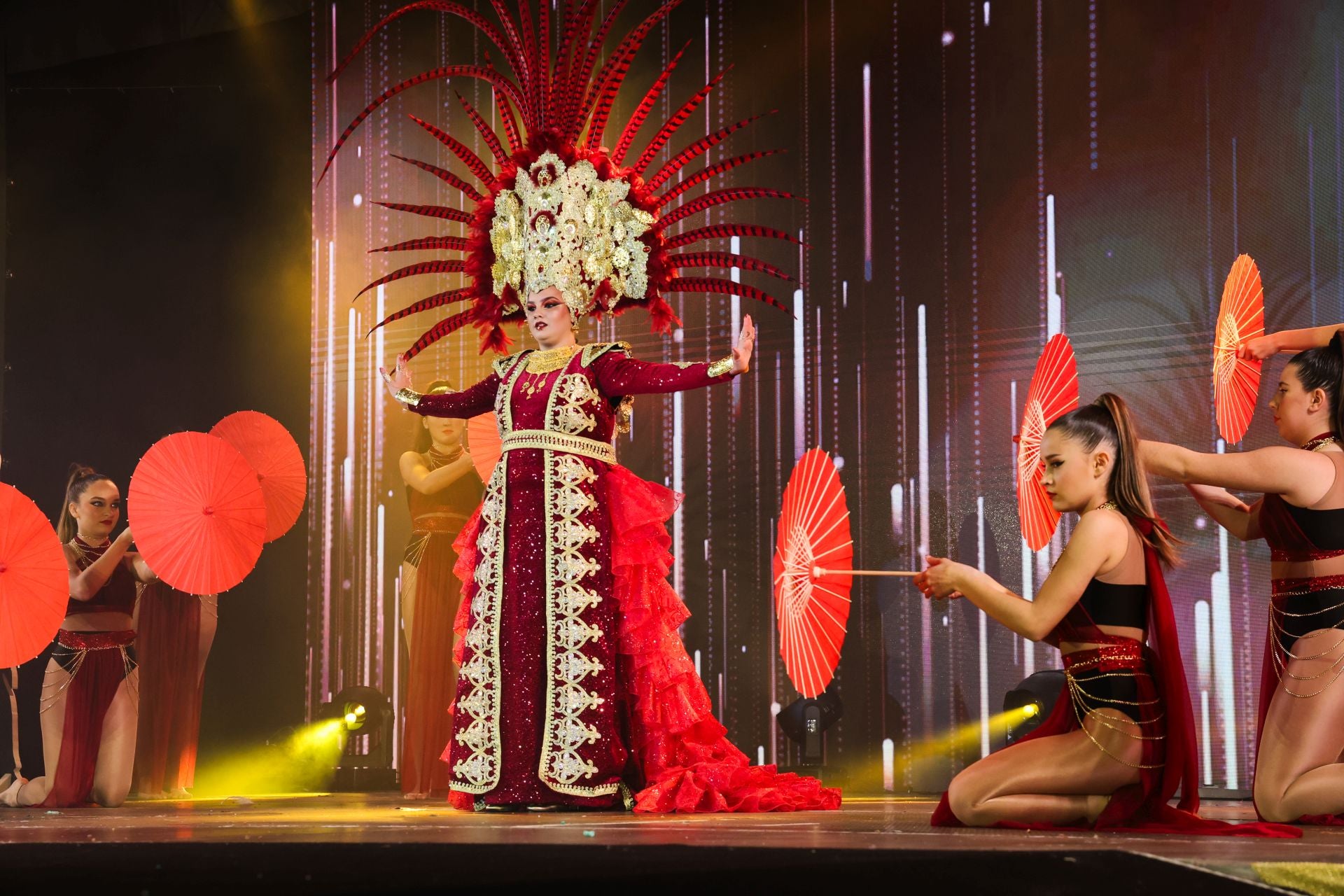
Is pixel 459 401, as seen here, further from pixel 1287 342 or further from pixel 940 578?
pixel 1287 342

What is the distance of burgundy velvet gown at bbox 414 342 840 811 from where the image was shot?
3.92 metres

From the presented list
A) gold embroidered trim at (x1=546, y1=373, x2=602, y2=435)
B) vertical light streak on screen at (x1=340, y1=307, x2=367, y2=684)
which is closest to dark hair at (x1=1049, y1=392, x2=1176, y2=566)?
gold embroidered trim at (x1=546, y1=373, x2=602, y2=435)

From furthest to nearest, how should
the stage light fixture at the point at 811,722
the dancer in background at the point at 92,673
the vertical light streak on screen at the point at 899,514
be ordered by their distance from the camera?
the vertical light streak on screen at the point at 899,514
the stage light fixture at the point at 811,722
the dancer in background at the point at 92,673

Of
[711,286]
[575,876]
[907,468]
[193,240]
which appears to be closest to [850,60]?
[907,468]

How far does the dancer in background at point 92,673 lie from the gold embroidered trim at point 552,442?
2.11 metres

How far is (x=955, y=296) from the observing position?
5.96m

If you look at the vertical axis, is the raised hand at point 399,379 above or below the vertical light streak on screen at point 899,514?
above

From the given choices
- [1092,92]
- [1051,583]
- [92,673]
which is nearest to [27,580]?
[92,673]

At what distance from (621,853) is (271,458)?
12.0 feet

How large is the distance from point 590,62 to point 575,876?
285 centimetres

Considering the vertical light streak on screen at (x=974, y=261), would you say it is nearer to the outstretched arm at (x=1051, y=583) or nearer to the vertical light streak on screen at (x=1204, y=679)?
the vertical light streak on screen at (x=1204, y=679)

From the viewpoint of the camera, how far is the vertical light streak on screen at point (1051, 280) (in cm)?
580

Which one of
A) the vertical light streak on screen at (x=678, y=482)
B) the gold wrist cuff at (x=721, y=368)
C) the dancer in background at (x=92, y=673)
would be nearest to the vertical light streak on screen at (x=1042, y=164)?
the vertical light streak on screen at (x=678, y=482)

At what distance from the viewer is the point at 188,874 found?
9.10ft
